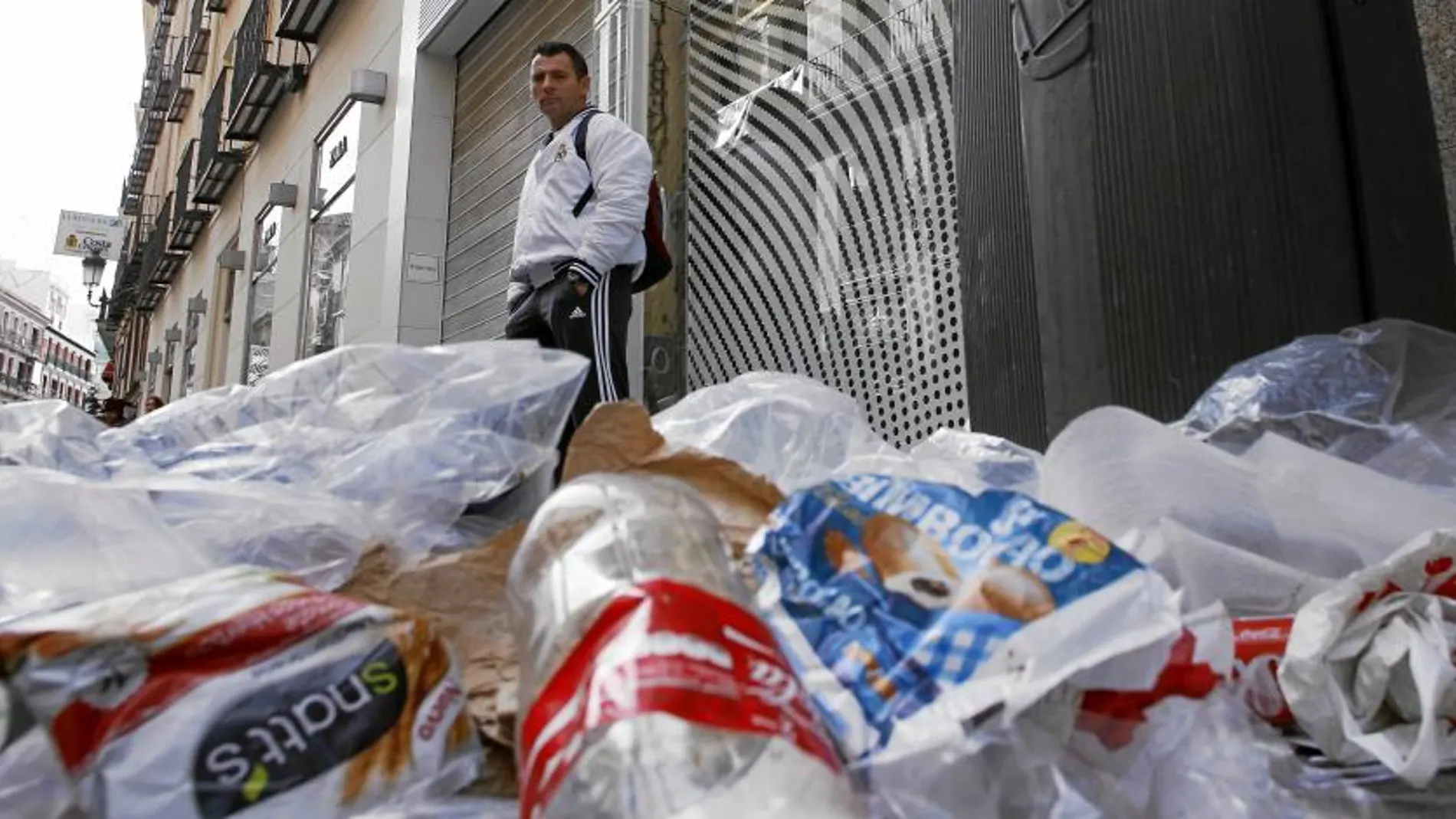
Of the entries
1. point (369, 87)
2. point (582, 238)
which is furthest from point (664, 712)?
point (369, 87)

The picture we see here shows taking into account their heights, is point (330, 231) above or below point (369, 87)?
below

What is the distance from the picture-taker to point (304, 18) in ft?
33.4

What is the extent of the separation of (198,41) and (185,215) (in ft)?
15.3

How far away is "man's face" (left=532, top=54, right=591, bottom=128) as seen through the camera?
349 centimetres

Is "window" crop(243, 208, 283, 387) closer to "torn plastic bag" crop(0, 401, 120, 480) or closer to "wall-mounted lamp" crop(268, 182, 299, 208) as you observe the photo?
"wall-mounted lamp" crop(268, 182, 299, 208)

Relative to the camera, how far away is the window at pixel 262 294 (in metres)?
11.8

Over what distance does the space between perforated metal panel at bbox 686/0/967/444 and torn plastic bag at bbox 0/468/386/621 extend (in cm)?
251

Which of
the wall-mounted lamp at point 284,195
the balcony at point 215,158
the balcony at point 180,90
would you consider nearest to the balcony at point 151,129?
Result: the balcony at point 180,90

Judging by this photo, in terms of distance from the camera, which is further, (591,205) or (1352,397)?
(591,205)

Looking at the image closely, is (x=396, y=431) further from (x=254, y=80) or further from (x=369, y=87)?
(x=254, y=80)

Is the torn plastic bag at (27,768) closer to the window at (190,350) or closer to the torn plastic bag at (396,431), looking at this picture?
the torn plastic bag at (396,431)

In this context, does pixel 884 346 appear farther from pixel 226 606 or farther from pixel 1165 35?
pixel 226 606

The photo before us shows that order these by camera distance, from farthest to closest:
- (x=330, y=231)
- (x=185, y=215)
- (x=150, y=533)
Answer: (x=185, y=215)
(x=330, y=231)
(x=150, y=533)

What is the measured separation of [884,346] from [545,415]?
2717 mm
